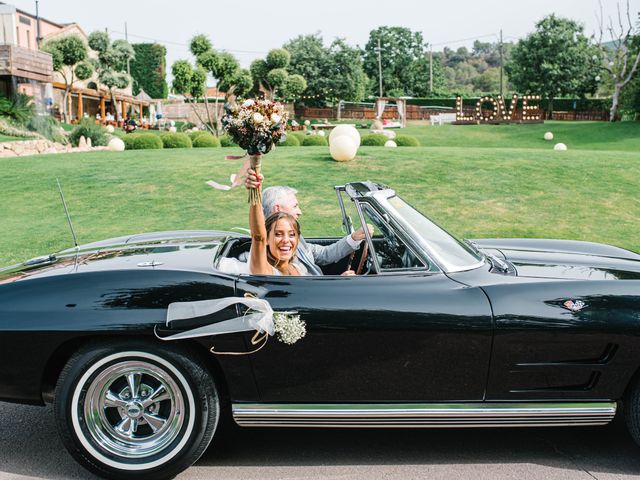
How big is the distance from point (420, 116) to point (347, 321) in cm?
5420

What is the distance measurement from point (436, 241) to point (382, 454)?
116 centimetres

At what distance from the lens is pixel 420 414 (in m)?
3.37

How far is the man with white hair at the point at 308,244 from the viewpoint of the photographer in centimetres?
425

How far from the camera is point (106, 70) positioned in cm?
5072

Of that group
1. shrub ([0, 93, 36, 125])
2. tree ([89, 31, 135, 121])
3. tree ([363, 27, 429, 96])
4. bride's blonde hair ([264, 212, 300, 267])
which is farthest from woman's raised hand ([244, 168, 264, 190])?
tree ([363, 27, 429, 96])

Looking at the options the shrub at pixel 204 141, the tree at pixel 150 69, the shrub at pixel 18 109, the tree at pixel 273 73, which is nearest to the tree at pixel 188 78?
the shrub at pixel 18 109

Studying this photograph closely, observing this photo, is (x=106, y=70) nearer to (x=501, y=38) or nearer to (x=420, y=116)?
(x=420, y=116)

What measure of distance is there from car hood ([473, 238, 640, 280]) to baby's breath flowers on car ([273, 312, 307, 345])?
4.05 ft

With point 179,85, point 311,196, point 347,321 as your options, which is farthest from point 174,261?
point 179,85

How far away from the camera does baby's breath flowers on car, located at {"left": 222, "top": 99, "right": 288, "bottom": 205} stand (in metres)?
3.54

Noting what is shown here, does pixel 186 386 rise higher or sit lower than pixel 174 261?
lower

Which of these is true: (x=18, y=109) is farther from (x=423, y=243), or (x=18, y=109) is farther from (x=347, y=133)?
(x=423, y=243)

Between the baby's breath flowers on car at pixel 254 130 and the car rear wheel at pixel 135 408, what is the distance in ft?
3.07

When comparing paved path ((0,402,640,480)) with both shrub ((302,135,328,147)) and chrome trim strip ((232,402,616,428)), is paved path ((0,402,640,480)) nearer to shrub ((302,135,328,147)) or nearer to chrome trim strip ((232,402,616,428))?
chrome trim strip ((232,402,616,428))
